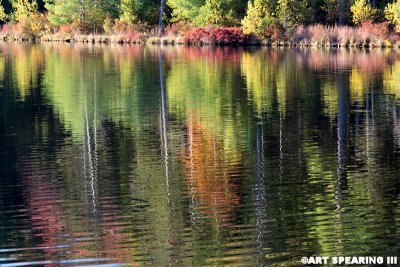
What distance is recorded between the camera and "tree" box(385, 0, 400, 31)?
58.4 meters

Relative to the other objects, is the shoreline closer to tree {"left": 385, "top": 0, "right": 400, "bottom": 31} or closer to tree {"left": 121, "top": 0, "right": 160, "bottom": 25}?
tree {"left": 385, "top": 0, "right": 400, "bottom": 31}

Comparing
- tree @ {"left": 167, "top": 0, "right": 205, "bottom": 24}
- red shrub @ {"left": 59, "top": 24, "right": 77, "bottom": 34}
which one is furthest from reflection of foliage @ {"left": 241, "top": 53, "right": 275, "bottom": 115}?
red shrub @ {"left": 59, "top": 24, "right": 77, "bottom": 34}

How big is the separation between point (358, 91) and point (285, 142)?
11.8 metres

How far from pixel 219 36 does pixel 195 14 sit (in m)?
6.42

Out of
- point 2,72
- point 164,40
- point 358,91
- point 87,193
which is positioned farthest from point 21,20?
point 87,193

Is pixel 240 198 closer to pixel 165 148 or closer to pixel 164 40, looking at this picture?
pixel 165 148

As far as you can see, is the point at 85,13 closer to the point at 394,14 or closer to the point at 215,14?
the point at 215,14

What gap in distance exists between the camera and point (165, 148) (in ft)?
58.0

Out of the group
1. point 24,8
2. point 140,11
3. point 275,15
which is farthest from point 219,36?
point 24,8

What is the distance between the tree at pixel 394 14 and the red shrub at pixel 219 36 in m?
11.4

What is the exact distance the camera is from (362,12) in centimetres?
6291

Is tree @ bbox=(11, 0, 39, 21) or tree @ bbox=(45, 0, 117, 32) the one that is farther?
tree @ bbox=(11, 0, 39, 21)

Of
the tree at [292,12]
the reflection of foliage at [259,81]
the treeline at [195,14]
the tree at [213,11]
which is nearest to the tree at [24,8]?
A: the treeline at [195,14]

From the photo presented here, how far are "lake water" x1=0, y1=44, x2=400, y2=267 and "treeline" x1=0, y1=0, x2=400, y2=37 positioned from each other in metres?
32.5
